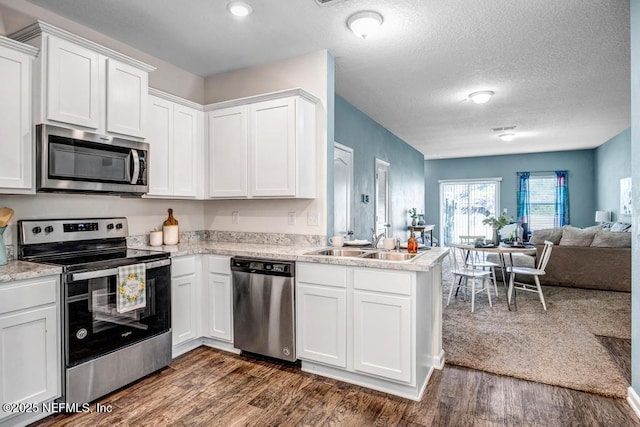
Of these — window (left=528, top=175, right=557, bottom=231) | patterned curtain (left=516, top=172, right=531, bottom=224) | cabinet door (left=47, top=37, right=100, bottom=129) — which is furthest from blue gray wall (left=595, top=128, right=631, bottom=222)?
cabinet door (left=47, top=37, right=100, bottom=129)

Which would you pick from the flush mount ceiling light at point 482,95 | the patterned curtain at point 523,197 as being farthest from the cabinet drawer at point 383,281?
the patterned curtain at point 523,197

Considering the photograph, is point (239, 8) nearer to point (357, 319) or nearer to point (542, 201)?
point (357, 319)

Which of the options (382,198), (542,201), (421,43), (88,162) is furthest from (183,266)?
(542,201)

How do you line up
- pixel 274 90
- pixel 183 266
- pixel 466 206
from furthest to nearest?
pixel 466 206 < pixel 274 90 < pixel 183 266

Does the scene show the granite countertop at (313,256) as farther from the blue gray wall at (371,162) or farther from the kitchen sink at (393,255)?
the blue gray wall at (371,162)

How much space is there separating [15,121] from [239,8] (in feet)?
5.23

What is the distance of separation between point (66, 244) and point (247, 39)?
214 centimetres

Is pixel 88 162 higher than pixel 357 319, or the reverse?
pixel 88 162

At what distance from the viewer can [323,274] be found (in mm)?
2561

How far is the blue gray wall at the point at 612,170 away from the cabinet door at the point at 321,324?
6.64m

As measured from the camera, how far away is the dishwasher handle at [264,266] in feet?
8.79

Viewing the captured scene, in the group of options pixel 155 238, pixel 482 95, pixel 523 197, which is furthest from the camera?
pixel 523 197

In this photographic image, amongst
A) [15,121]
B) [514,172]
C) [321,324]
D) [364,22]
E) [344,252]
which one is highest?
[364,22]

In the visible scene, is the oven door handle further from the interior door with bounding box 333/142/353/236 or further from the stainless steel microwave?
the interior door with bounding box 333/142/353/236
